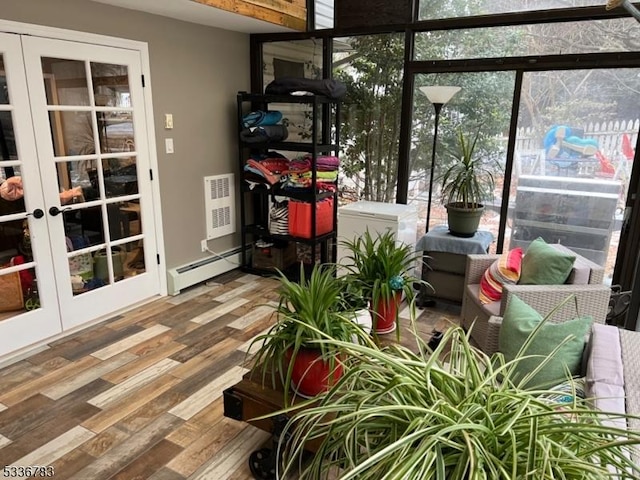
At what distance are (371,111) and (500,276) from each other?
6.55 feet

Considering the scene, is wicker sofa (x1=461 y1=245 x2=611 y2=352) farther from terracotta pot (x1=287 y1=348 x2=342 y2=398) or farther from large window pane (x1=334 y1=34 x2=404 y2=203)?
large window pane (x1=334 y1=34 x2=404 y2=203)

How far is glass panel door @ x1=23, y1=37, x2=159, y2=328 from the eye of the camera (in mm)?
3016

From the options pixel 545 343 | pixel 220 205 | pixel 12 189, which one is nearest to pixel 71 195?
pixel 12 189

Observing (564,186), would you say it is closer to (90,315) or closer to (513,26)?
(513,26)

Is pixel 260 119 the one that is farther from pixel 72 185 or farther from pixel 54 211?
pixel 54 211

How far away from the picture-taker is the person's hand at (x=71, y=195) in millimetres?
3152

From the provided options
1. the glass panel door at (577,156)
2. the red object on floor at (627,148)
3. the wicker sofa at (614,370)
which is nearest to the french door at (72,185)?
the glass panel door at (577,156)

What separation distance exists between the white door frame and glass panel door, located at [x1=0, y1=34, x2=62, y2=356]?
9 centimetres

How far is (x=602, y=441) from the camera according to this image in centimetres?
86

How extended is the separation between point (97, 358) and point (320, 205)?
2220 mm

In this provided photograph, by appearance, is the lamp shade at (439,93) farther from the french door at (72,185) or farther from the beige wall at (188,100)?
the french door at (72,185)

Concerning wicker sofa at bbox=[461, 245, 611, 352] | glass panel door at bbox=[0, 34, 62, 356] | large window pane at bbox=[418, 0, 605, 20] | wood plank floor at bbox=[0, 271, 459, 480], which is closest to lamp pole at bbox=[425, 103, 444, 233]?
large window pane at bbox=[418, 0, 605, 20]

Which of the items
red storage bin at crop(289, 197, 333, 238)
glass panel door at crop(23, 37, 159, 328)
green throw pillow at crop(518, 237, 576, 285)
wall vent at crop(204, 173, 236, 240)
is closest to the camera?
green throw pillow at crop(518, 237, 576, 285)

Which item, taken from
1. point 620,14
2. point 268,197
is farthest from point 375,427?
point 268,197
